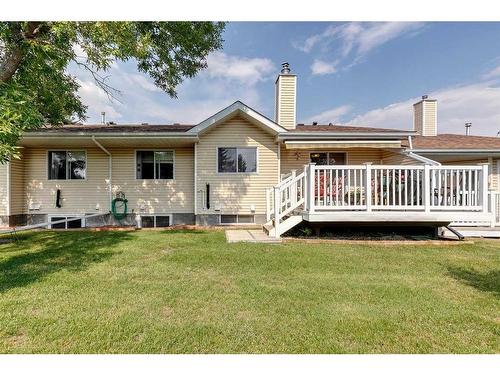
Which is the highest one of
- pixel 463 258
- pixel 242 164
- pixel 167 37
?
pixel 167 37

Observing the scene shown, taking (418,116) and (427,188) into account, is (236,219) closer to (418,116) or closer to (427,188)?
(427,188)

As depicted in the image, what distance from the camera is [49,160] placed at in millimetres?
10297

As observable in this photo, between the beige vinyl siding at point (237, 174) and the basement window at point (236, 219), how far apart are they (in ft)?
0.75

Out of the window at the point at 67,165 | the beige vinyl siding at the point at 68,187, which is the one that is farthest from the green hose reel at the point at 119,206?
the window at the point at 67,165

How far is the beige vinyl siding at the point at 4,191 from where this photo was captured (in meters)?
9.66

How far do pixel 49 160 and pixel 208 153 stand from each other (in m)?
6.24

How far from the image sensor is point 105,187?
10.4 metres

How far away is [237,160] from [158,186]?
3.32m

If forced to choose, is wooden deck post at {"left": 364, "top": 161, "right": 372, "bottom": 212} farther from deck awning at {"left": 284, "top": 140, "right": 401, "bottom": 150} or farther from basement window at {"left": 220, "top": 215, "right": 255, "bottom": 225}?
basement window at {"left": 220, "top": 215, "right": 255, "bottom": 225}

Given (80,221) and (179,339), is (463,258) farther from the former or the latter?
(80,221)

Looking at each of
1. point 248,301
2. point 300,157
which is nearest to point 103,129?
point 300,157

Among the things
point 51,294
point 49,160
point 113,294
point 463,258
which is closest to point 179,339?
point 113,294

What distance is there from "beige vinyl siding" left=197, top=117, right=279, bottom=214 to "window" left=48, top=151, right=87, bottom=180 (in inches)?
183

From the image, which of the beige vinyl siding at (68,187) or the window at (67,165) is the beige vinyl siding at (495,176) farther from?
the window at (67,165)
